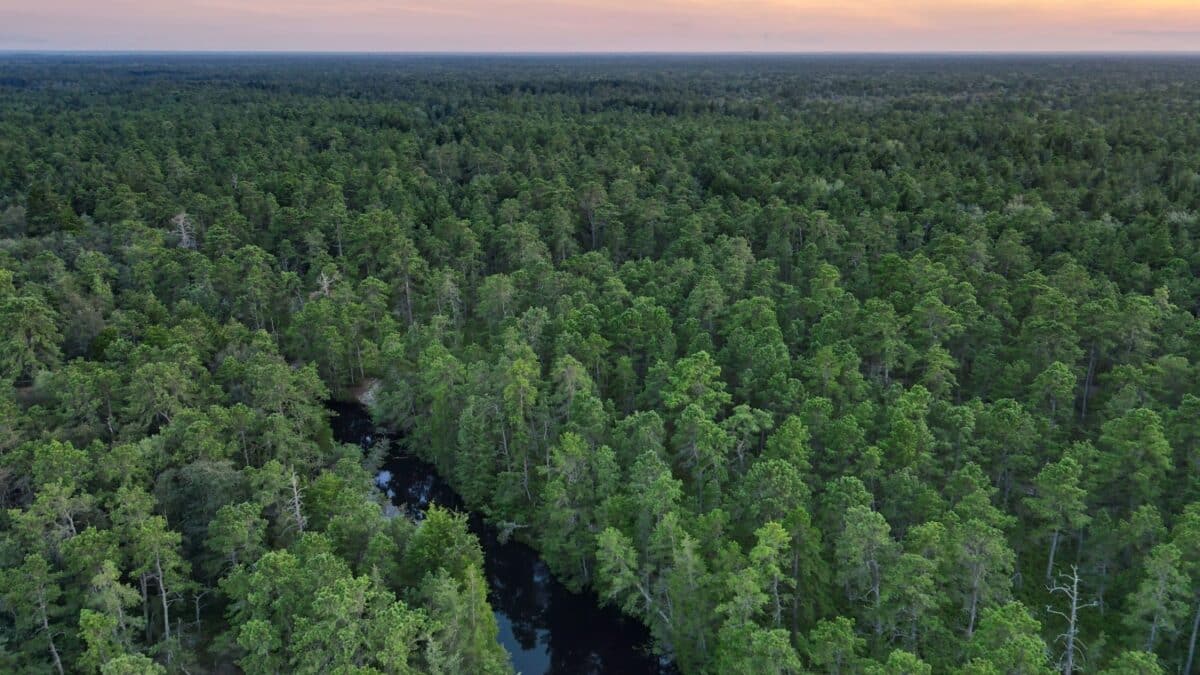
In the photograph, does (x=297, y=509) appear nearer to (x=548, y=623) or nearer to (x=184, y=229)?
(x=548, y=623)

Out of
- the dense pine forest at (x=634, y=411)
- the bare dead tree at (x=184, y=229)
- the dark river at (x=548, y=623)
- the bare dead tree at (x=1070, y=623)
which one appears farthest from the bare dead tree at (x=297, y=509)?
the bare dead tree at (x=184, y=229)

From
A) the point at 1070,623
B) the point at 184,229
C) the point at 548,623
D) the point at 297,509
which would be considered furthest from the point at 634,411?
the point at 184,229

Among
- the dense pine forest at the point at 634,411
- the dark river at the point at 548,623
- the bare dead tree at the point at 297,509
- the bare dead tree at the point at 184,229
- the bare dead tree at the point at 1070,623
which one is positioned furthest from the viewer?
the bare dead tree at the point at 184,229

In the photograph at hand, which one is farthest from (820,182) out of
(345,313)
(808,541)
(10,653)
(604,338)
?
(10,653)

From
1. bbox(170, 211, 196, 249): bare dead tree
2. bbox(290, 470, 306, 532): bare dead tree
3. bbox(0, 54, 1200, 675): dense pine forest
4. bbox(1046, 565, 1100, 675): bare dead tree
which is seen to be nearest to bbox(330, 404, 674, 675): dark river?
bbox(0, 54, 1200, 675): dense pine forest

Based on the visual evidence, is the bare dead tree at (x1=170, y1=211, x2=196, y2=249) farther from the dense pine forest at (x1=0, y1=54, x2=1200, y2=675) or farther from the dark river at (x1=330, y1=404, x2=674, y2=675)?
the dark river at (x1=330, y1=404, x2=674, y2=675)

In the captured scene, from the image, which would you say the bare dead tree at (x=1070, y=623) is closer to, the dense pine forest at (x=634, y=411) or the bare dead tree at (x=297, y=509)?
the dense pine forest at (x=634, y=411)

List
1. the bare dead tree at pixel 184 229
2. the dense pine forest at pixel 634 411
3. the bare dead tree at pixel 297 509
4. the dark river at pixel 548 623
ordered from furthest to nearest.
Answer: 1. the bare dead tree at pixel 184 229
2. the dark river at pixel 548 623
3. the bare dead tree at pixel 297 509
4. the dense pine forest at pixel 634 411
